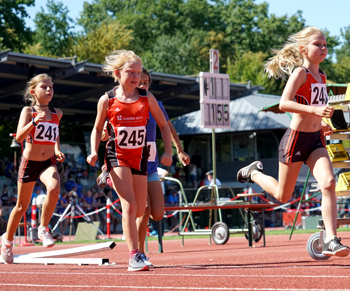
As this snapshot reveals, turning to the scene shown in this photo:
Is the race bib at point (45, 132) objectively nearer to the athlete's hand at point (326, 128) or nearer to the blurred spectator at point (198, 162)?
the athlete's hand at point (326, 128)

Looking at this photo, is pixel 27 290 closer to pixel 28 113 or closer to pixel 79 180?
pixel 28 113

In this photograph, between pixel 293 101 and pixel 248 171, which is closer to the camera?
pixel 293 101

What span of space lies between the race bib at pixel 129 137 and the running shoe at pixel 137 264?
1.03 metres

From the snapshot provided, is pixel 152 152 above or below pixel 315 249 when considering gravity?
above

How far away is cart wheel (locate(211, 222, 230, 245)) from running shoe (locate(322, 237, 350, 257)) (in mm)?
6832

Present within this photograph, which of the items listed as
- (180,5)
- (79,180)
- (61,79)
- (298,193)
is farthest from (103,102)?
(180,5)

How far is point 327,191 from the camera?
577cm

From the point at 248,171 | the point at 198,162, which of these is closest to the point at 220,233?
the point at 248,171

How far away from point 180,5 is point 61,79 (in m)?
45.8

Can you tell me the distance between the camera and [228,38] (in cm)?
6244

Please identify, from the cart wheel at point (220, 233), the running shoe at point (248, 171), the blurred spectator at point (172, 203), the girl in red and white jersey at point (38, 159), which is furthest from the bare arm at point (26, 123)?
the blurred spectator at point (172, 203)

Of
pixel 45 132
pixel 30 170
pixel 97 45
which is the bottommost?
pixel 30 170

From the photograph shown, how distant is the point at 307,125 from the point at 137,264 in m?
2.06

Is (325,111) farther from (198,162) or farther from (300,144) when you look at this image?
(198,162)
